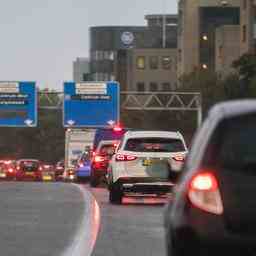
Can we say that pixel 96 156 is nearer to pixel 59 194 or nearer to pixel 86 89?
pixel 59 194

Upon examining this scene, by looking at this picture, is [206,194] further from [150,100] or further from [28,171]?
[150,100]

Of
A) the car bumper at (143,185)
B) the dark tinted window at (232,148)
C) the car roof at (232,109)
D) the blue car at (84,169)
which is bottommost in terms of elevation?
the blue car at (84,169)

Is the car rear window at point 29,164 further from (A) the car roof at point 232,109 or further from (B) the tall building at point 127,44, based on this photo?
(B) the tall building at point 127,44

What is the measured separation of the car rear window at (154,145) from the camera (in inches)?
994

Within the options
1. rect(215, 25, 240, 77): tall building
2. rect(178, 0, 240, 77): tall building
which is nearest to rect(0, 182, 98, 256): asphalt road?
rect(215, 25, 240, 77): tall building

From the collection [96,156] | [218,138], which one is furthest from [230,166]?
[96,156]

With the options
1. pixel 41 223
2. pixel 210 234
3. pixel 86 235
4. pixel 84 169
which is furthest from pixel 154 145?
pixel 84 169

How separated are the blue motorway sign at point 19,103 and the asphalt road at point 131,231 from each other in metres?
41.4

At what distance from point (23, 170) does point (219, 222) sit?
219ft

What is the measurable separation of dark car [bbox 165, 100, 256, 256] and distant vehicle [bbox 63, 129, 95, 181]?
5935 centimetres

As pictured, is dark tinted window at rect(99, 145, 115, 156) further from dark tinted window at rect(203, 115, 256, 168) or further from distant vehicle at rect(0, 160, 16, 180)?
dark tinted window at rect(203, 115, 256, 168)

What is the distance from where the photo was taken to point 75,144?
6944cm

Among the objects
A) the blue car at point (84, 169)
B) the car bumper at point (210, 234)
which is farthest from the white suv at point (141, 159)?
the blue car at point (84, 169)

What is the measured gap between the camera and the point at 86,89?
66188 millimetres
